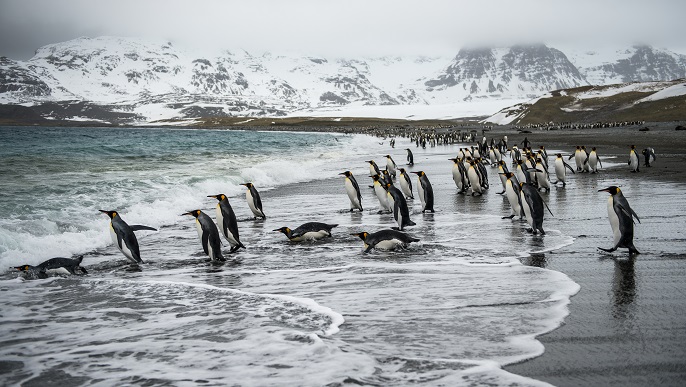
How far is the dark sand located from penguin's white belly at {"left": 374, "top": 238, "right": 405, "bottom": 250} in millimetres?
1513

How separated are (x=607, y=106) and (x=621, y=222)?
7663 centimetres

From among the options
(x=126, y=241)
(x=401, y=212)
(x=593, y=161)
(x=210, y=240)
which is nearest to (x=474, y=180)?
(x=401, y=212)

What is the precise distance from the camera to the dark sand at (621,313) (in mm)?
3156

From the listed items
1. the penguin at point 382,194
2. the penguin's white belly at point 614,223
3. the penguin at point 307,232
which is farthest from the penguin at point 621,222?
the penguin at point 382,194

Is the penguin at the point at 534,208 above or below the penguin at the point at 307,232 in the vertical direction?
above

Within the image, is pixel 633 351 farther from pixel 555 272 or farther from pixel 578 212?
pixel 578 212

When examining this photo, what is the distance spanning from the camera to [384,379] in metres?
3.18

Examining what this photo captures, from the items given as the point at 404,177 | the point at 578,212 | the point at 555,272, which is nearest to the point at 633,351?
the point at 555,272

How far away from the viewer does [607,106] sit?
75875mm

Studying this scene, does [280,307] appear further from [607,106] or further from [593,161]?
[607,106]

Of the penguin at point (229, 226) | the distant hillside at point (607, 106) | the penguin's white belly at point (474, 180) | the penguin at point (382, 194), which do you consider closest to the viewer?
the penguin at point (229, 226)

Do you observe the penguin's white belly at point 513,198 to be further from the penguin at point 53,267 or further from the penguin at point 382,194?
the penguin at point 53,267

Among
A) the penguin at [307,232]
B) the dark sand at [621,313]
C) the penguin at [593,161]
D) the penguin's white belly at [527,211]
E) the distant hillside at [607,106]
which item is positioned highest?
the distant hillside at [607,106]

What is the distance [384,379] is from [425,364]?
1.00 ft
